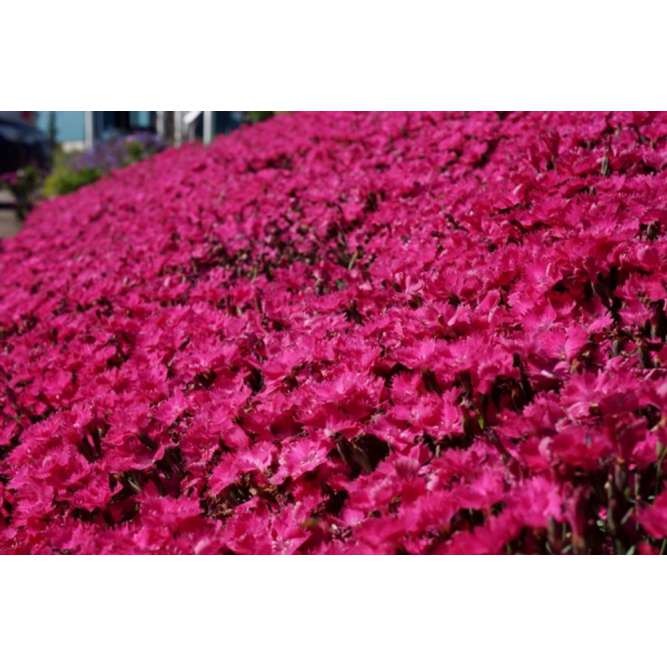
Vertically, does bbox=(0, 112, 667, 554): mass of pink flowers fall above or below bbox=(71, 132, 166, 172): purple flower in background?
below

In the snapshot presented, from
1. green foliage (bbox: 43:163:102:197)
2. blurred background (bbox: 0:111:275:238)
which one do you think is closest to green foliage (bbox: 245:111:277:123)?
blurred background (bbox: 0:111:275:238)

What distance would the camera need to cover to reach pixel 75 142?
13.1 feet

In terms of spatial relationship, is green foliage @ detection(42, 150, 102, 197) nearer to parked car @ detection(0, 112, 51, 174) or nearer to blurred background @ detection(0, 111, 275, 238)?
blurred background @ detection(0, 111, 275, 238)

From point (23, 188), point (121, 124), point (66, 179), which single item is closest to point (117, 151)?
point (121, 124)

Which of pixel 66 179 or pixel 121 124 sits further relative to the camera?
pixel 66 179

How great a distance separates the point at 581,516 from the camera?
37.4 inches

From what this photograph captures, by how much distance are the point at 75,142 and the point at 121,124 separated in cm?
66

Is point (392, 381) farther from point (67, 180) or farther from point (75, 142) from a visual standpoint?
point (67, 180)

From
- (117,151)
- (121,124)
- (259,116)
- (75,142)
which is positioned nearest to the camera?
(121,124)

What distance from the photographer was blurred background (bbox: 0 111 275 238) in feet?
11.4

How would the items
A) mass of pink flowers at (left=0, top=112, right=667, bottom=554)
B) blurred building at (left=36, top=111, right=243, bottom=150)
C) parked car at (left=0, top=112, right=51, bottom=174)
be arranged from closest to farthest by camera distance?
mass of pink flowers at (left=0, top=112, right=667, bottom=554) < blurred building at (left=36, top=111, right=243, bottom=150) < parked car at (left=0, top=112, right=51, bottom=174)
